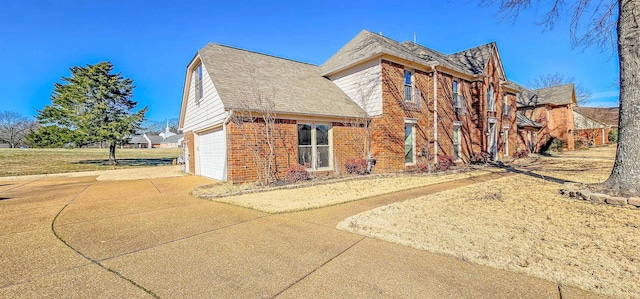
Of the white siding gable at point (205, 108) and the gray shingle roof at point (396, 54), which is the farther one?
the gray shingle roof at point (396, 54)

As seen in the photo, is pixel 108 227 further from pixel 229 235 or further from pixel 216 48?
pixel 216 48

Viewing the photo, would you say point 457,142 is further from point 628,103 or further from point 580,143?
point 580,143

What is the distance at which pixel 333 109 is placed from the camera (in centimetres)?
1228

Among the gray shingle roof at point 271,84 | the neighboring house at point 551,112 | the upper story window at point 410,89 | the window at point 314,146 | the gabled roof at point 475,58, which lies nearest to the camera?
the gray shingle roof at point 271,84

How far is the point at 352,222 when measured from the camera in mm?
5000

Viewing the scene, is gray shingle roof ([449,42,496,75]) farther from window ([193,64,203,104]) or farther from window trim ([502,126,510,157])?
window ([193,64,203,104])

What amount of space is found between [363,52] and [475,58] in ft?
31.1

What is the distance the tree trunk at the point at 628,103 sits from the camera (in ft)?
20.5

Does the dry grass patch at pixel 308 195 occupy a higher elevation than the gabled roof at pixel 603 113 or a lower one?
lower

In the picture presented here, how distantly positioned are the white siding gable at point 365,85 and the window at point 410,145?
2.26 metres

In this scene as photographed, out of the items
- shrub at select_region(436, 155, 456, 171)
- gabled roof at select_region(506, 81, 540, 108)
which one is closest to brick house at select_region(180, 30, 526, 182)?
shrub at select_region(436, 155, 456, 171)

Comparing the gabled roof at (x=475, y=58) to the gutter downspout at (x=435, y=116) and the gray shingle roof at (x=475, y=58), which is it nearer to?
the gray shingle roof at (x=475, y=58)

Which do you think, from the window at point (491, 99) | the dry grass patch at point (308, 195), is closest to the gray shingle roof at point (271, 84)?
the dry grass patch at point (308, 195)

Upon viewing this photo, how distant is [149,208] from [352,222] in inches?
193
